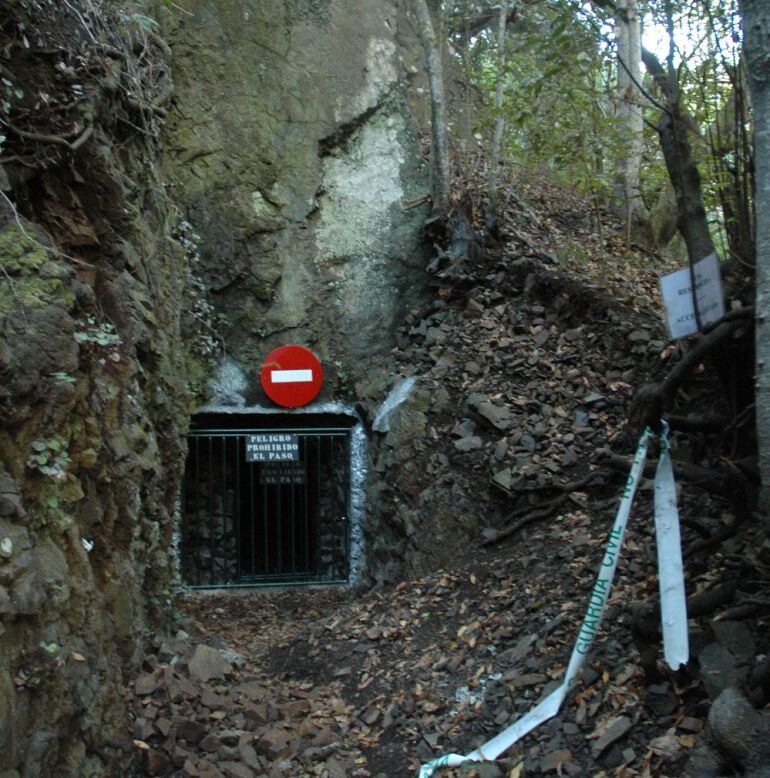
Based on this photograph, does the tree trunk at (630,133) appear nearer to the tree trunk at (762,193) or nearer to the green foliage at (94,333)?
the tree trunk at (762,193)

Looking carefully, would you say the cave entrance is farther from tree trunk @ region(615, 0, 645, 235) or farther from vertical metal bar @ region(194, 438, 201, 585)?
tree trunk @ region(615, 0, 645, 235)

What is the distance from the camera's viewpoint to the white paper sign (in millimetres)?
3834

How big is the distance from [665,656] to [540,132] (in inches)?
232

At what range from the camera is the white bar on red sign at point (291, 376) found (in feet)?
26.2

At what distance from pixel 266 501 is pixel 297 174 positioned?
11.2 feet

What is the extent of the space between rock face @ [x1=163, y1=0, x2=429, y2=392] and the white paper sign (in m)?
4.51

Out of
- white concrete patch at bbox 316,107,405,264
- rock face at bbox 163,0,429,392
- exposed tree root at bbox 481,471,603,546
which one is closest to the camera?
exposed tree root at bbox 481,471,603,546

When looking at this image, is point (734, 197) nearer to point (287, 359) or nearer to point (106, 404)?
point (106, 404)

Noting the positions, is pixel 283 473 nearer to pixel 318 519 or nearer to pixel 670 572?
pixel 318 519

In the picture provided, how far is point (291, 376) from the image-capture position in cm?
800

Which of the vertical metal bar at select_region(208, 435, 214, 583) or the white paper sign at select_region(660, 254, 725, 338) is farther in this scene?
the vertical metal bar at select_region(208, 435, 214, 583)

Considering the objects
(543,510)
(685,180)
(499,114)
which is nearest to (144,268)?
(543,510)

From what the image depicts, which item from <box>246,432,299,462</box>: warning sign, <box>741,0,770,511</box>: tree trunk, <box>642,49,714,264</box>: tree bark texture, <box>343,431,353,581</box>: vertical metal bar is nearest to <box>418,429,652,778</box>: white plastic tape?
<box>741,0,770,511</box>: tree trunk

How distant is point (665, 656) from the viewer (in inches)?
126
